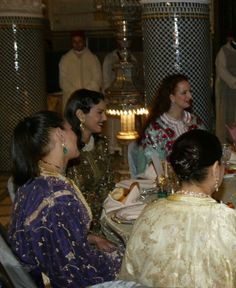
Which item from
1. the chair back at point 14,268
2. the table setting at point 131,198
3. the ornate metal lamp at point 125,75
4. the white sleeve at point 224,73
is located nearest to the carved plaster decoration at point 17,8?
the ornate metal lamp at point 125,75

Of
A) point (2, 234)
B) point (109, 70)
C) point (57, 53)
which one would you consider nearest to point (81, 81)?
point (109, 70)

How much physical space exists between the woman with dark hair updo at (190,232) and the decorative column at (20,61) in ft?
16.6

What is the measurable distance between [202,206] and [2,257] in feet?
2.53

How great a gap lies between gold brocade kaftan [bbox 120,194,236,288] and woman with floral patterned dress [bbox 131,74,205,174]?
6.82 feet

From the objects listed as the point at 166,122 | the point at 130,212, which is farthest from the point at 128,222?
the point at 166,122

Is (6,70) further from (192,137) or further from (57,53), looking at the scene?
(192,137)

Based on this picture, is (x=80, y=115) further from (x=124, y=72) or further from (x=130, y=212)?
(x=124, y=72)

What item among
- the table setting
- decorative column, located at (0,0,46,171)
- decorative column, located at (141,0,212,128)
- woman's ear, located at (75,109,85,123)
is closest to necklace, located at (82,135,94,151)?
woman's ear, located at (75,109,85,123)

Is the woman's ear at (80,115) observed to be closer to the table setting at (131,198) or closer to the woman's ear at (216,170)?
the table setting at (131,198)

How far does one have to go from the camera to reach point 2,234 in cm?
221

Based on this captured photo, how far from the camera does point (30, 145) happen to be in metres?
2.35

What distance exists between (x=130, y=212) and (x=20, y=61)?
14.7 feet

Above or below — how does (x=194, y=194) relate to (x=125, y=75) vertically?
below

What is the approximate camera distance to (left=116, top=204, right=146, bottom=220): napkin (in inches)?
100
